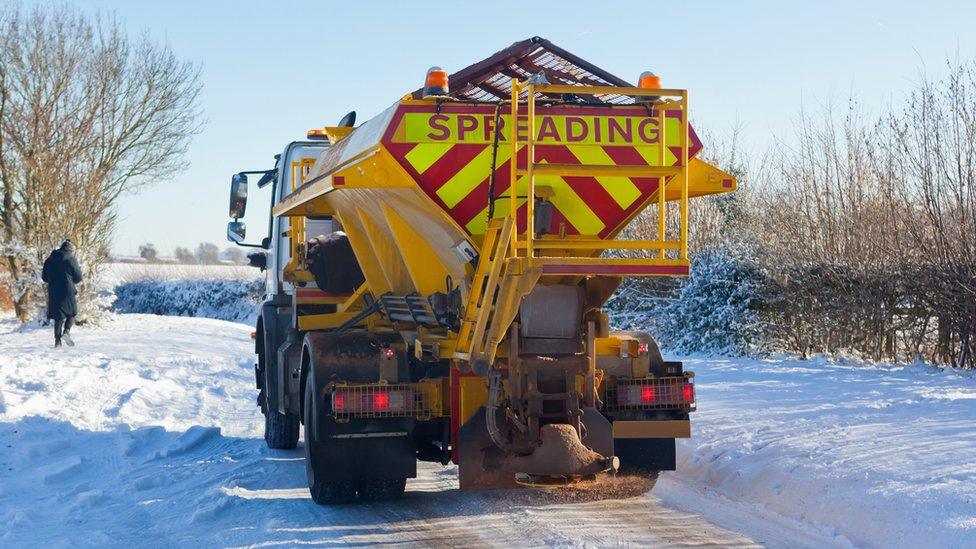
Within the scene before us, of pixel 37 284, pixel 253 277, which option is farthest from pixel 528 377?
pixel 253 277

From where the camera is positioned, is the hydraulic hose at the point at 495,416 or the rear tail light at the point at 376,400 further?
the rear tail light at the point at 376,400

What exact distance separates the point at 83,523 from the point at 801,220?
12092mm

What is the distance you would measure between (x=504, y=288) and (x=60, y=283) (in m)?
13.4

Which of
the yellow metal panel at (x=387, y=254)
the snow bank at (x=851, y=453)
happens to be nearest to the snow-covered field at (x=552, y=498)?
the snow bank at (x=851, y=453)

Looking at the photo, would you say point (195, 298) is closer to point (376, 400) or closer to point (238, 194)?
point (238, 194)

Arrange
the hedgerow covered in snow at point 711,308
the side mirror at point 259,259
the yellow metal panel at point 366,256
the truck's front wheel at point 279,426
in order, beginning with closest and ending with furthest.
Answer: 1. the yellow metal panel at point 366,256
2. the truck's front wheel at point 279,426
3. the side mirror at point 259,259
4. the hedgerow covered in snow at point 711,308

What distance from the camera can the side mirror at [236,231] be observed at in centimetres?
1085

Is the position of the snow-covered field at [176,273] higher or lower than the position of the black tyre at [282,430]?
higher

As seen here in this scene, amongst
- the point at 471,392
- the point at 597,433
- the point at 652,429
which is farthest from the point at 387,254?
the point at 652,429

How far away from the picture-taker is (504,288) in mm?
5859

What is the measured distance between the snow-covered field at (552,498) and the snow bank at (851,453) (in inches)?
0.7

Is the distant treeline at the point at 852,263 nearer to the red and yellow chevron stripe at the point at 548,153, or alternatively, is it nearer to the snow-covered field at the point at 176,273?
the red and yellow chevron stripe at the point at 548,153

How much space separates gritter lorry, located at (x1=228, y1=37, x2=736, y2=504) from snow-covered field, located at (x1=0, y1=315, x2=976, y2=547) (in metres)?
0.40

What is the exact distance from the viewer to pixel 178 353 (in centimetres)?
1730
